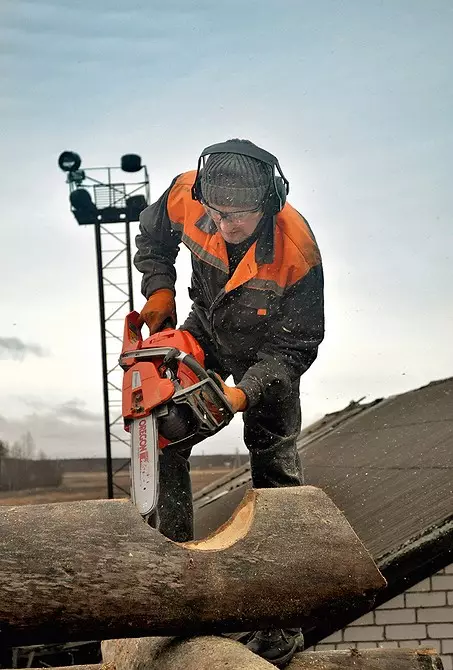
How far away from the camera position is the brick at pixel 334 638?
477 cm

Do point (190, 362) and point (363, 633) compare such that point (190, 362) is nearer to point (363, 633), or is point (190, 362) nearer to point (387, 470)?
point (363, 633)

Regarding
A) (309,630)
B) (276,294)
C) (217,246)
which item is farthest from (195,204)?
(309,630)

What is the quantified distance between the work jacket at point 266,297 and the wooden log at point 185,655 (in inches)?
43.0

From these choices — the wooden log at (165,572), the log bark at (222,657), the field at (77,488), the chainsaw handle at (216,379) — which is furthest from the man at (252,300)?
the field at (77,488)

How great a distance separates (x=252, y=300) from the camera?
12.3 feet

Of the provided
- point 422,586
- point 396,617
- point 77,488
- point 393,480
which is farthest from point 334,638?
point 77,488

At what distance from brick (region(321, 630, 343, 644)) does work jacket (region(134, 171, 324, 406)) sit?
1745 millimetres

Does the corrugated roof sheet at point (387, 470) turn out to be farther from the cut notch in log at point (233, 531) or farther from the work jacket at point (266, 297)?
the cut notch in log at point (233, 531)

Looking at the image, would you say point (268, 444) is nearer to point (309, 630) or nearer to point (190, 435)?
point (190, 435)

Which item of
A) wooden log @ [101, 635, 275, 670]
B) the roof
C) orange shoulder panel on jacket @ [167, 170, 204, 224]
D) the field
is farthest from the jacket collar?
the field

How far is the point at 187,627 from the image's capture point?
9.00 feet

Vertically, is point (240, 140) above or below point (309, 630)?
above

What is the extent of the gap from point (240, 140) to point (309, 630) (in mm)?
2513

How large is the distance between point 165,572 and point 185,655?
30cm
